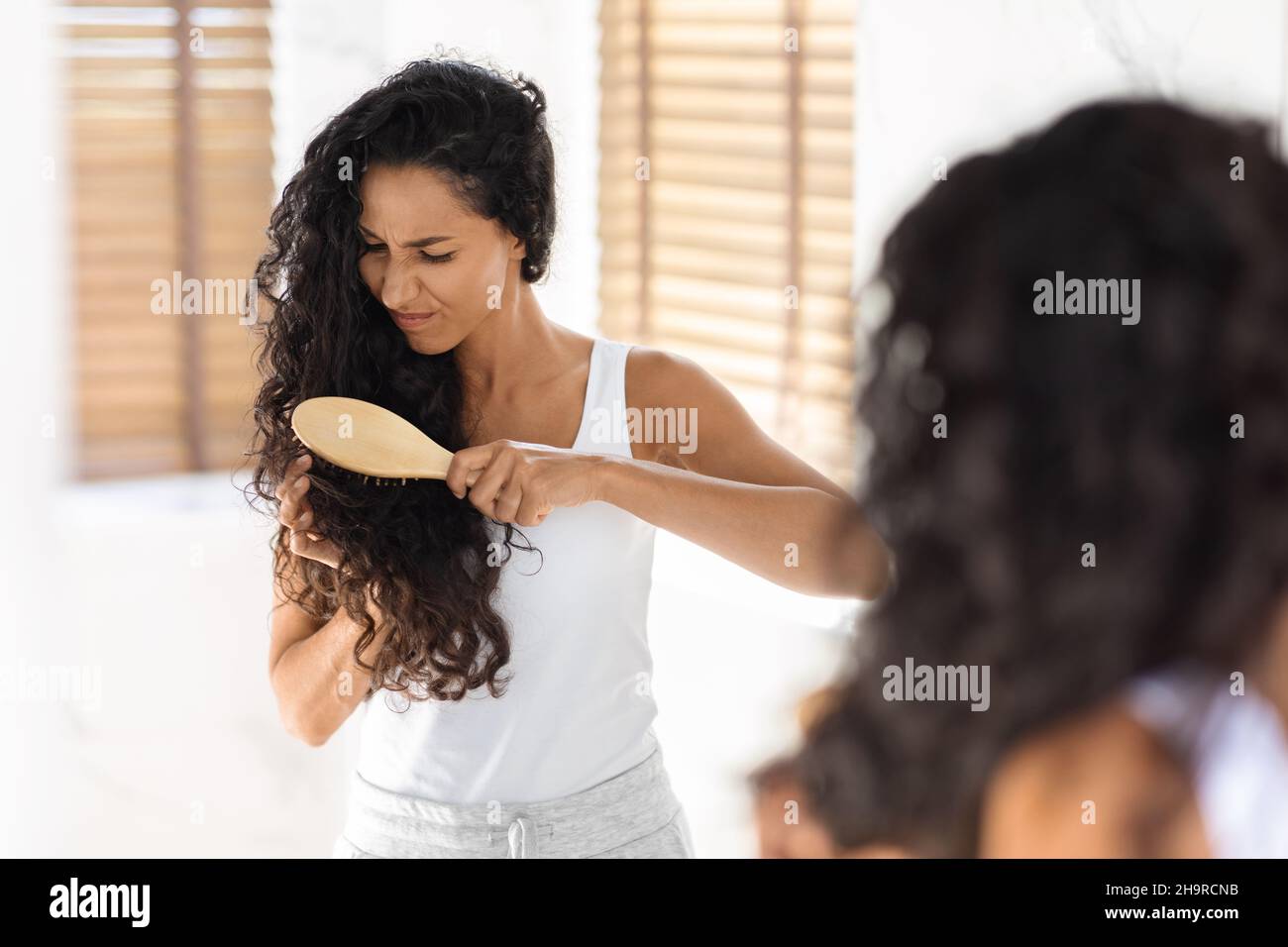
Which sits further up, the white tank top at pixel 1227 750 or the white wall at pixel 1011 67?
the white wall at pixel 1011 67

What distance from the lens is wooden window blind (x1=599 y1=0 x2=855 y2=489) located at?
1545 mm

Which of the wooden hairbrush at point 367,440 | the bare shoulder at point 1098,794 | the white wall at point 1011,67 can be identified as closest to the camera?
the bare shoulder at point 1098,794

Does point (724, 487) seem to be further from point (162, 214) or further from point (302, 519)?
point (162, 214)

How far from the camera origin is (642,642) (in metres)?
0.97

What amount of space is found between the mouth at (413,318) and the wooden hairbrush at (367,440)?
0.09 m

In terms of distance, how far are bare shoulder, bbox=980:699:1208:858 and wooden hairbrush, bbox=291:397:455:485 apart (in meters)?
0.53

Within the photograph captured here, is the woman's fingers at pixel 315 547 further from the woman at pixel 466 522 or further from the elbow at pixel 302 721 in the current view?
the elbow at pixel 302 721

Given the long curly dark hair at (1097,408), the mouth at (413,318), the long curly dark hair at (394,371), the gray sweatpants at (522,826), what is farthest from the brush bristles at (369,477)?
the long curly dark hair at (1097,408)

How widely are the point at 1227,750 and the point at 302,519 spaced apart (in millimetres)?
657

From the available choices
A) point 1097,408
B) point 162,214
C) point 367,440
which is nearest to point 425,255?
point 367,440

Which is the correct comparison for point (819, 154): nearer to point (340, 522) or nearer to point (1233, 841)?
point (340, 522)

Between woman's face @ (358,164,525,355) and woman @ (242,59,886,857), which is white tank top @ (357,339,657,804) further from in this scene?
woman's face @ (358,164,525,355)

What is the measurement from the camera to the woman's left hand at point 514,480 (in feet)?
2.73
